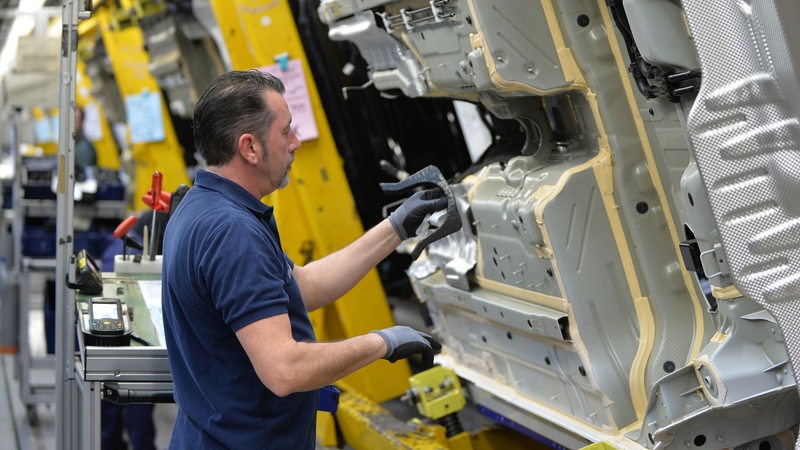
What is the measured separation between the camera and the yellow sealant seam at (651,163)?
3.82 metres

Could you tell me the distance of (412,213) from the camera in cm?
357

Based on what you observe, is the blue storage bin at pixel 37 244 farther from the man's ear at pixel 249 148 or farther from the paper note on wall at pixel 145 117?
the man's ear at pixel 249 148

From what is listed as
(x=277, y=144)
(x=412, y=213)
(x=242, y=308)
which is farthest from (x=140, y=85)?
(x=242, y=308)

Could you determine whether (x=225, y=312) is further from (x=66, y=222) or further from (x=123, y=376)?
(x=66, y=222)

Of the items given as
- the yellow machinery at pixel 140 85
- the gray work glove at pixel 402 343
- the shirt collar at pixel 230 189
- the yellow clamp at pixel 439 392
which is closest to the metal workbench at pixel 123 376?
the shirt collar at pixel 230 189

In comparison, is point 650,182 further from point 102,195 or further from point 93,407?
Answer: point 102,195

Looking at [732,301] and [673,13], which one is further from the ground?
[673,13]

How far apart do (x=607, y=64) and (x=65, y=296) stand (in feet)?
7.51

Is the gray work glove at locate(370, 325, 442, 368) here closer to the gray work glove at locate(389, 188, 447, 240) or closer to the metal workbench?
the gray work glove at locate(389, 188, 447, 240)

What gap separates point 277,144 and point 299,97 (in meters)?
3.23

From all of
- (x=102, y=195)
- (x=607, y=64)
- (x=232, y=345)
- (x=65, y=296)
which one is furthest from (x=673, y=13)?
(x=102, y=195)

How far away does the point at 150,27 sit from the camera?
9.86 metres

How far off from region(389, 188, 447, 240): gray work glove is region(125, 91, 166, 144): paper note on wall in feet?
23.8

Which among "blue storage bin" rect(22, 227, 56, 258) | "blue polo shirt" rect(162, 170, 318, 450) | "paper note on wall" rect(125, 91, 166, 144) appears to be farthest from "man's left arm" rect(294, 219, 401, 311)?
"paper note on wall" rect(125, 91, 166, 144)
